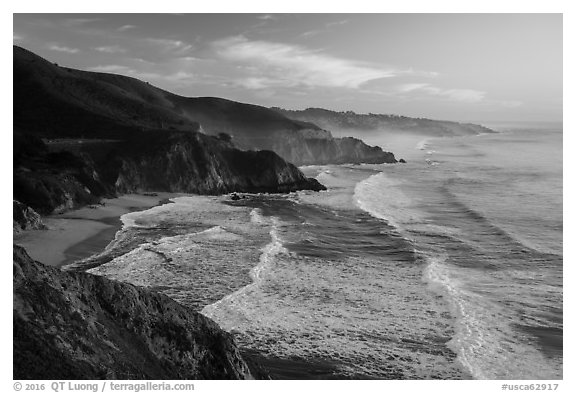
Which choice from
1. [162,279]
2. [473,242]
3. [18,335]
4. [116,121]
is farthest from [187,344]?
[116,121]

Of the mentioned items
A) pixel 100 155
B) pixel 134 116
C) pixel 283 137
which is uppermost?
pixel 134 116

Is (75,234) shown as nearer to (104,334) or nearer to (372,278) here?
(372,278)

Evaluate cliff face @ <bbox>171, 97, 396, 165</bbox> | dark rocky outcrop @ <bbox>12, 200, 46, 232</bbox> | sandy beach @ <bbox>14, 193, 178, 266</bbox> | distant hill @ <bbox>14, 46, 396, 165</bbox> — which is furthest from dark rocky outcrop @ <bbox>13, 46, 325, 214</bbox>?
cliff face @ <bbox>171, 97, 396, 165</bbox>

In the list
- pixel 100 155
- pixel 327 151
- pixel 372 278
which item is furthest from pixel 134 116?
pixel 372 278

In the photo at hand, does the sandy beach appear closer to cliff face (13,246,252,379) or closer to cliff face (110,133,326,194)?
cliff face (110,133,326,194)

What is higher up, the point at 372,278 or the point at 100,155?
the point at 100,155

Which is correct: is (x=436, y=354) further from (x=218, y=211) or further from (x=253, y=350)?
(x=218, y=211)

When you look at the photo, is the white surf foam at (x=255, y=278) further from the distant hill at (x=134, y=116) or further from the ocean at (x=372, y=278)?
the distant hill at (x=134, y=116)

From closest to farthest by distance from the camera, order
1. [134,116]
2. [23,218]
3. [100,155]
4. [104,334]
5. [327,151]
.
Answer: [104,334]
[23,218]
[100,155]
[134,116]
[327,151]
